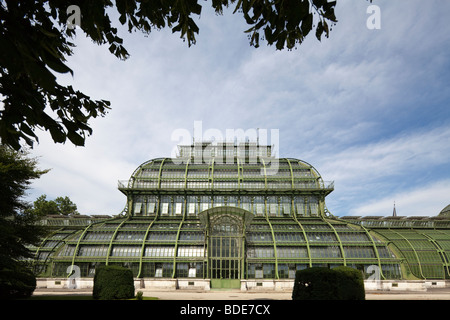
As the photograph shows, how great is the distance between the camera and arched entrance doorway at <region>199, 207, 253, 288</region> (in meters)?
37.6

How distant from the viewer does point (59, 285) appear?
36.7 m

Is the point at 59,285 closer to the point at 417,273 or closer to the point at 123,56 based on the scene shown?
the point at 123,56

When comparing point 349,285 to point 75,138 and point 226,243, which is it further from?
point 226,243

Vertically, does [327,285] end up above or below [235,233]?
below

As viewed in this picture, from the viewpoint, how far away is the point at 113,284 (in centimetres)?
2173

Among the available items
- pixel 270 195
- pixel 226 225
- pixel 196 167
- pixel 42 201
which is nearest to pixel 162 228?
pixel 226 225

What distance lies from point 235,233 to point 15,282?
86.3 feet

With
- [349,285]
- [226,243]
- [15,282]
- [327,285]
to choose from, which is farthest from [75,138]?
[226,243]

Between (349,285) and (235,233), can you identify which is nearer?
(349,285)

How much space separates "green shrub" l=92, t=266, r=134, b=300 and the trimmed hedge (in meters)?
12.4

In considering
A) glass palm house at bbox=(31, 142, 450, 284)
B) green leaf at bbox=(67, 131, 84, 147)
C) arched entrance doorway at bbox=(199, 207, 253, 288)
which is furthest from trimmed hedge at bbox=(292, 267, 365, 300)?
arched entrance doorway at bbox=(199, 207, 253, 288)

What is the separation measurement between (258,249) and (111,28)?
117ft

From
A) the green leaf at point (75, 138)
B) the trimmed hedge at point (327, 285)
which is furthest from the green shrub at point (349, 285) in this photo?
the green leaf at point (75, 138)

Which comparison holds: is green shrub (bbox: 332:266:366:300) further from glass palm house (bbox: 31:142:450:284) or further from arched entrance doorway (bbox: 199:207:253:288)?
arched entrance doorway (bbox: 199:207:253:288)
